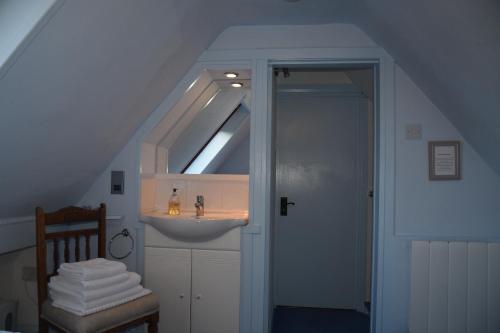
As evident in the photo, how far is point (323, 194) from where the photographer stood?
3568 mm

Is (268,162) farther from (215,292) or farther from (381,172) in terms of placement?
(215,292)

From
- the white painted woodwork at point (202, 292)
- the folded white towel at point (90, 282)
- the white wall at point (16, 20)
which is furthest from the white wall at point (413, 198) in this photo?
the white wall at point (16, 20)

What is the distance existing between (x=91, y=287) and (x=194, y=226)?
66 cm

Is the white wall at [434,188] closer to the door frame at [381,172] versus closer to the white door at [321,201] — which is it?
the door frame at [381,172]

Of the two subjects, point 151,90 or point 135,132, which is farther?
point 135,132

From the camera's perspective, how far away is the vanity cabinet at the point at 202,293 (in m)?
2.45

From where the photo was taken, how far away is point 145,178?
107 inches

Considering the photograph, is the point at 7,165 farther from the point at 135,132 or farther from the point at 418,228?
the point at 418,228

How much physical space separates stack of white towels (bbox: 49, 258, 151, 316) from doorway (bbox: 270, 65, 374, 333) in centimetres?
176

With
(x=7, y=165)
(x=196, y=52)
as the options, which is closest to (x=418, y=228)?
(x=196, y=52)

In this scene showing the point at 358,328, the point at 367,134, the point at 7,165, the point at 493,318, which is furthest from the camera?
the point at 367,134

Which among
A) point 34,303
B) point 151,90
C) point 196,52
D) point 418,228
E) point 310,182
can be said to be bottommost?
point 34,303

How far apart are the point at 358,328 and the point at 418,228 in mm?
1163

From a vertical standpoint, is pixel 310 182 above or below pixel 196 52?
below
